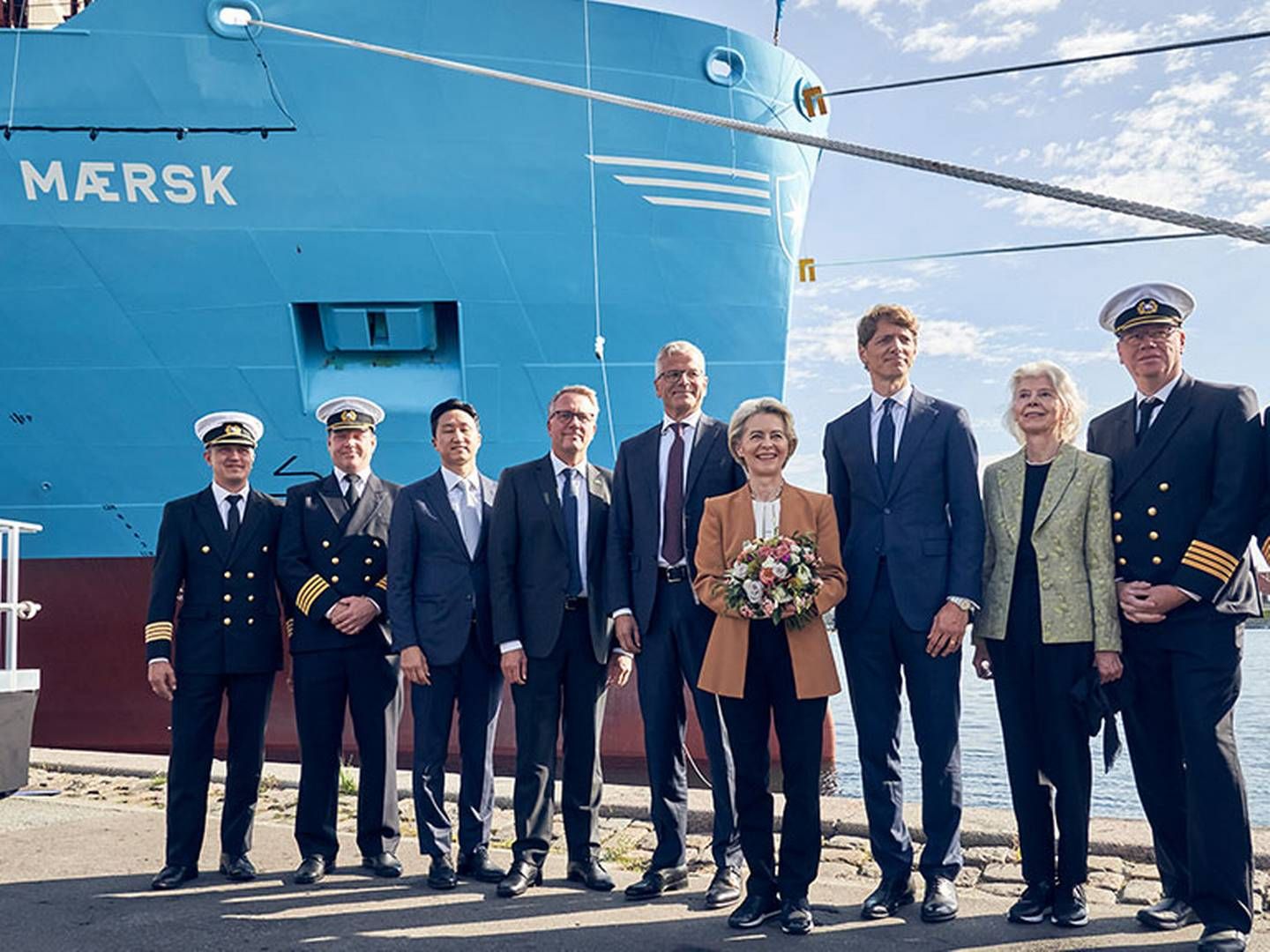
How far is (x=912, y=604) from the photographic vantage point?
3.91m

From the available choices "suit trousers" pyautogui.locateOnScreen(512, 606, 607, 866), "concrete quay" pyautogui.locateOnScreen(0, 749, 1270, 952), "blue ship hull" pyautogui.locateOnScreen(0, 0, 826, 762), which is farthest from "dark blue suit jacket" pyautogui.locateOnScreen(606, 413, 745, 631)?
"blue ship hull" pyautogui.locateOnScreen(0, 0, 826, 762)

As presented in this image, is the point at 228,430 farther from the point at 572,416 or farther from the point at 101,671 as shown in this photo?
the point at 101,671

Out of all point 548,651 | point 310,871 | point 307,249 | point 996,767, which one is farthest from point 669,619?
point 996,767

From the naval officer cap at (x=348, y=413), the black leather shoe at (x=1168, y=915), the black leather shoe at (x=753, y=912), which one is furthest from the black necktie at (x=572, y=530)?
the black leather shoe at (x=1168, y=915)

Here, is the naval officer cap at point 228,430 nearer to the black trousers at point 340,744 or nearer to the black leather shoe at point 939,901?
the black trousers at point 340,744

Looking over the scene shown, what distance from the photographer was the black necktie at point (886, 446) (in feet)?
13.4

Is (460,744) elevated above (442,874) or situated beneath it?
elevated above

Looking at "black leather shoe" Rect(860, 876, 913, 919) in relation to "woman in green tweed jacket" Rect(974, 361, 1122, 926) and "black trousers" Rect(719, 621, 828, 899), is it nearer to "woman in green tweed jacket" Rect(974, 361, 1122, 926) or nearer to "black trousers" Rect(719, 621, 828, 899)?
"black trousers" Rect(719, 621, 828, 899)

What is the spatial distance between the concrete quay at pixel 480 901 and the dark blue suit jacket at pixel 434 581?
0.92 metres

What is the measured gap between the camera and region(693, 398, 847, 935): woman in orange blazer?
3.74 meters

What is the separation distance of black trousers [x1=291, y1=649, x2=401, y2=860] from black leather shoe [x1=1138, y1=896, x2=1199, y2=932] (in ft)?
9.07

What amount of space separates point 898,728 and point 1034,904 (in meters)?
0.70

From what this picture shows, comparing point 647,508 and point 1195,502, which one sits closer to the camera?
point 1195,502

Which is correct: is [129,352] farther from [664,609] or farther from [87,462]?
[664,609]
